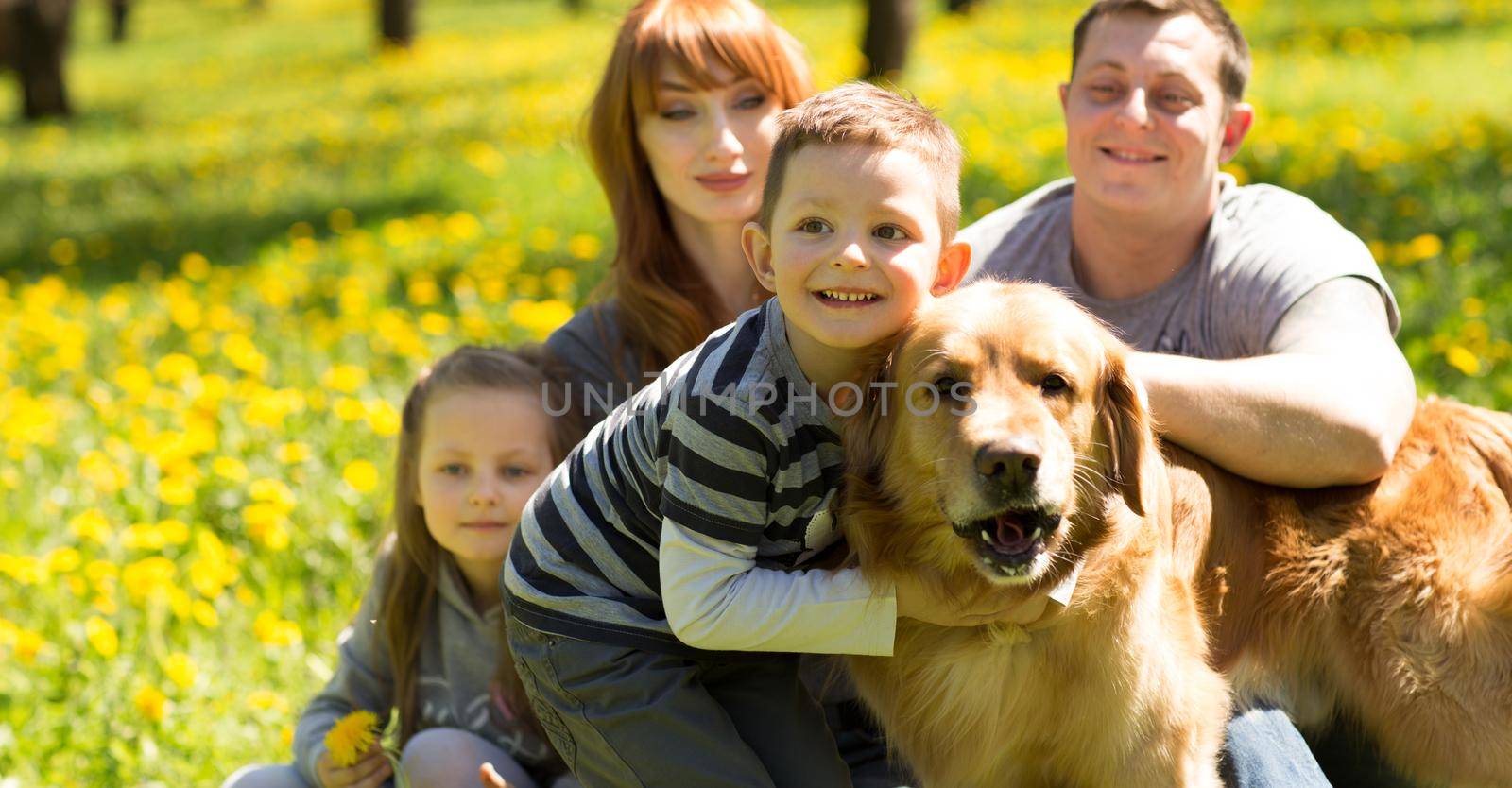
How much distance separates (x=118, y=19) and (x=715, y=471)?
37.5 m

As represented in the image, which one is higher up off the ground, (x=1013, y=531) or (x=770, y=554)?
(x=1013, y=531)

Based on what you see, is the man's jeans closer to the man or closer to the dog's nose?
the man

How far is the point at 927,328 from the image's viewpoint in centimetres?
246

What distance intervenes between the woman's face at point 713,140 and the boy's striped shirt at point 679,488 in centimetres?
91

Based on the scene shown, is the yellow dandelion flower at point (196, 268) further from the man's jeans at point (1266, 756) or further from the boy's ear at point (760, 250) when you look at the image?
the man's jeans at point (1266, 756)

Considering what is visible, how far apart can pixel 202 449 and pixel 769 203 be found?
2859 mm

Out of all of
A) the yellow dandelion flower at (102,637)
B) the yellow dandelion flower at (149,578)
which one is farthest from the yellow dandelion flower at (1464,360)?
the yellow dandelion flower at (102,637)

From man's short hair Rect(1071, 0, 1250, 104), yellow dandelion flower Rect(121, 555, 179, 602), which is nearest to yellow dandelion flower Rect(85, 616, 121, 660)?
yellow dandelion flower Rect(121, 555, 179, 602)

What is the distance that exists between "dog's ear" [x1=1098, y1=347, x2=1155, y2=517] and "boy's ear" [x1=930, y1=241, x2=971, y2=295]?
34 centimetres

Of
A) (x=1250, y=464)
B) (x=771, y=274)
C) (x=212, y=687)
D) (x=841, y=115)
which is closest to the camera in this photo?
(x=841, y=115)

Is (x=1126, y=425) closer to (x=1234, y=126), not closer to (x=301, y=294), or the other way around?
(x=1234, y=126)

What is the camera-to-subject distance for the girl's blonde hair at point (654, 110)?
3.44 m

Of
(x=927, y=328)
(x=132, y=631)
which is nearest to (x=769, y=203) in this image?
(x=927, y=328)

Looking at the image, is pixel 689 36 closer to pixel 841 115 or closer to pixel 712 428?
pixel 841 115
